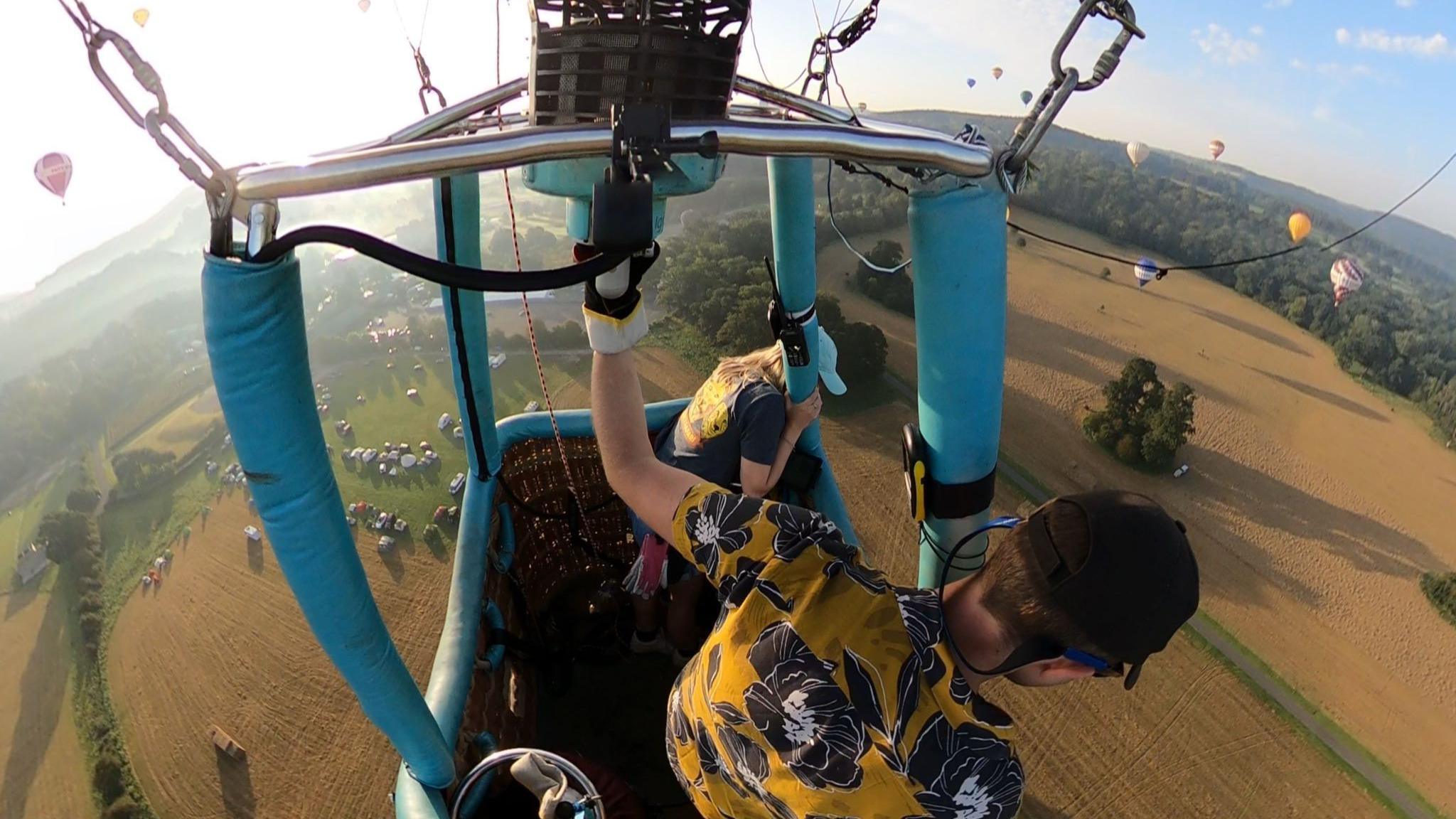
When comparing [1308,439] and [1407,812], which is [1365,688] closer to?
[1407,812]

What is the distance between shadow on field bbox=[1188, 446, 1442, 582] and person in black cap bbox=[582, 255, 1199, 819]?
10.9 metres

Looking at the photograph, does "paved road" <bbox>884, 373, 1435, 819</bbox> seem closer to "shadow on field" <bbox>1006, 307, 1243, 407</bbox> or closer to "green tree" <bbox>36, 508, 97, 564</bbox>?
"shadow on field" <bbox>1006, 307, 1243, 407</bbox>

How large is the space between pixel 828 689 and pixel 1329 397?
59.0ft

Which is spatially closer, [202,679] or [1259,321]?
[202,679]

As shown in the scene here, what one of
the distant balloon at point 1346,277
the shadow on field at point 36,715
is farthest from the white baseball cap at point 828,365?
the distant balloon at point 1346,277

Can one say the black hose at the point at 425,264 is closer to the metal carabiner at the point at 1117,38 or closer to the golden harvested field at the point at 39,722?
the metal carabiner at the point at 1117,38

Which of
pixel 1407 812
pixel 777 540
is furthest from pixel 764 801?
pixel 1407 812

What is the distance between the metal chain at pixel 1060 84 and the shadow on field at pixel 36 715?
12540 millimetres

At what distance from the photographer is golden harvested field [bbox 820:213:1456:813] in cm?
771

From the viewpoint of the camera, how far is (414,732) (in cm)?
146

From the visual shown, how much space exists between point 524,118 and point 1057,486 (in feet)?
32.8

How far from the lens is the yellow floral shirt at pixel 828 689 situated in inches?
40.1

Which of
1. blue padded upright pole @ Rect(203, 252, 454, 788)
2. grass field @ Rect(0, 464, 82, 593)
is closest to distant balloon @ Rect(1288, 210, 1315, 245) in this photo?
blue padded upright pole @ Rect(203, 252, 454, 788)

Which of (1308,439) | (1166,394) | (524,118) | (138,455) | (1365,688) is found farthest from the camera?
(138,455)
